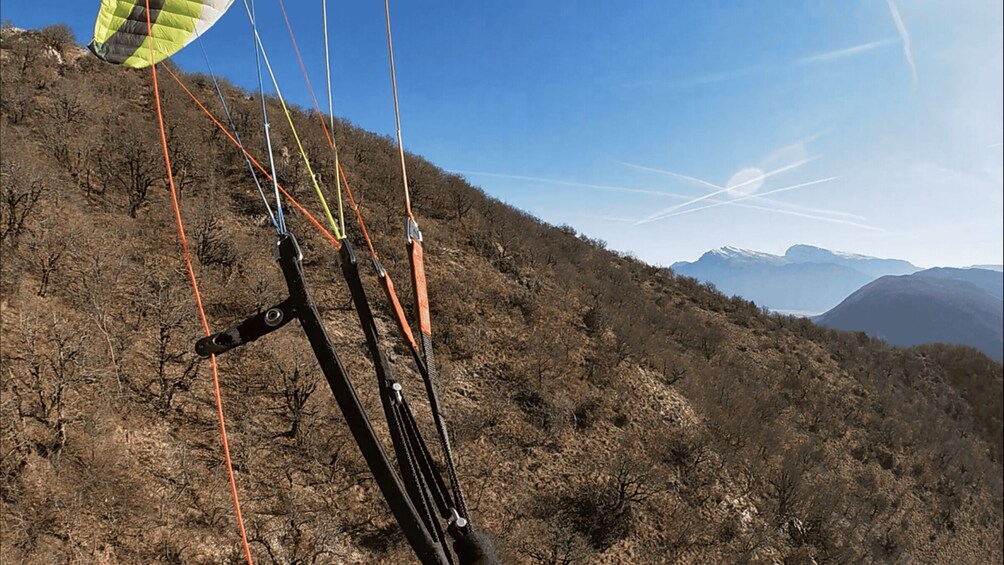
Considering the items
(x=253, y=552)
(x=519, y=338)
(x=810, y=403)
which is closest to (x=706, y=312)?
(x=810, y=403)

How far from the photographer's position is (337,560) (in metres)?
5.19

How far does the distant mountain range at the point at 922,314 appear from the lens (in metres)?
137

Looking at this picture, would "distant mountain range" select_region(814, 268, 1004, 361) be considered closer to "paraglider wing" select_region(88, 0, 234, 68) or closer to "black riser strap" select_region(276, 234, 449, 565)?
"paraglider wing" select_region(88, 0, 234, 68)

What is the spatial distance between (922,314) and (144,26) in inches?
8324

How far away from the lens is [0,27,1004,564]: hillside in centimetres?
512

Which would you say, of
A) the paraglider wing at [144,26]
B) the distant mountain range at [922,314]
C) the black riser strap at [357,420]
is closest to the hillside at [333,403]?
the paraglider wing at [144,26]

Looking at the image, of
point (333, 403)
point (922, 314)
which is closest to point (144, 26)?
point (333, 403)

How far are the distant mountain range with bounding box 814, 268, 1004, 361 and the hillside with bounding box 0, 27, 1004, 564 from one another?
147495 millimetres

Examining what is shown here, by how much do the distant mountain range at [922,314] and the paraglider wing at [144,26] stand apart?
16269cm

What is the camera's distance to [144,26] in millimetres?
5047

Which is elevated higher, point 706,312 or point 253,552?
point 706,312

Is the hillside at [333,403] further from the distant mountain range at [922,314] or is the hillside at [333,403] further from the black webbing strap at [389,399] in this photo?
the distant mountain range at [922,314]

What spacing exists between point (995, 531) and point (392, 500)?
22.5 metres

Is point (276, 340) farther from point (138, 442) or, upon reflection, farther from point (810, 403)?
point (810, 403)
